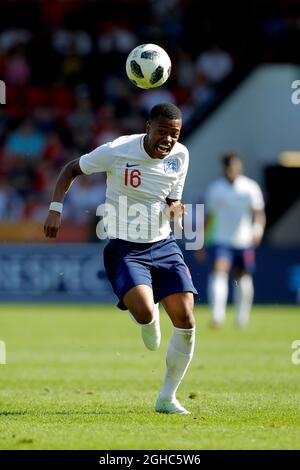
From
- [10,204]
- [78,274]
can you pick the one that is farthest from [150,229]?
[10,204]

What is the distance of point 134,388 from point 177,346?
6.18ft

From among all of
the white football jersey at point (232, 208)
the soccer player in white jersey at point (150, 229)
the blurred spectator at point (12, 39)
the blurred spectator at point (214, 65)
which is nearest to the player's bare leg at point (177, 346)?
the soccer player in white jersey at point (150, 229)

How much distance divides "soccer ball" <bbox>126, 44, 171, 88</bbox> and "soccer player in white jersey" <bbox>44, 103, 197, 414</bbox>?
2.20 ft

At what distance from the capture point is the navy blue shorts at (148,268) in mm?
8555

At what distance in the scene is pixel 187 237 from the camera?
63.5ft

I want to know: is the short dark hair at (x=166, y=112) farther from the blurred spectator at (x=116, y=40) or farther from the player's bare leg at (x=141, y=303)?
the blurred spectator at (x=116, y=40)

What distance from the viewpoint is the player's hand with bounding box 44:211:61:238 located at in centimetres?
846

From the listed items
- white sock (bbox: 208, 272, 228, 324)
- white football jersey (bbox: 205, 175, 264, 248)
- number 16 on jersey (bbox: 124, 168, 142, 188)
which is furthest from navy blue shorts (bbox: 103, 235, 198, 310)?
white football jersey (bbox: 205, 175, 264, 248)

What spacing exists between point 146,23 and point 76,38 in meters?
1.65

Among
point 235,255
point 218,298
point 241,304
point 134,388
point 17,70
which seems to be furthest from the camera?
point 17,70

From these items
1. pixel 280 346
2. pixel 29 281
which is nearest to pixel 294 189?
pixel 29 281

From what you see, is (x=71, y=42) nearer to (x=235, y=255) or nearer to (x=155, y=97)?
(x=155, y=97)

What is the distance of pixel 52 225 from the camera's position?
27.8 feet
